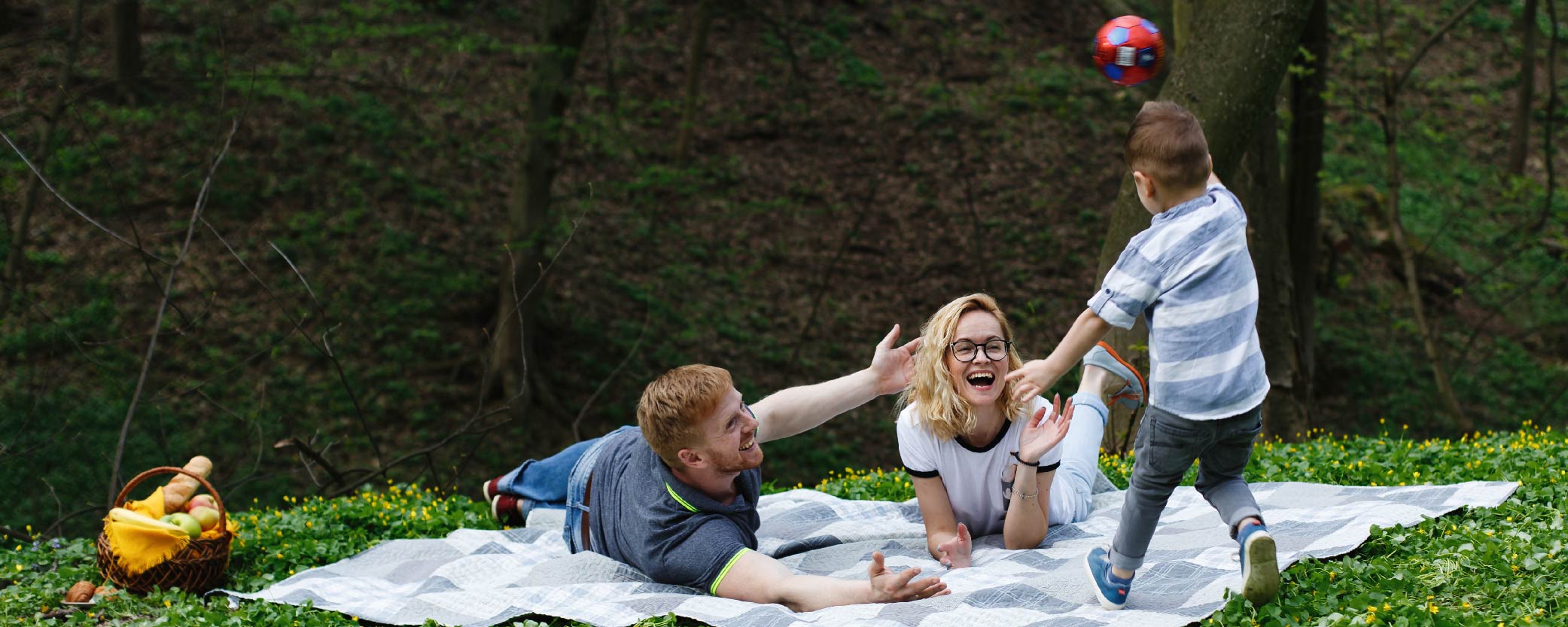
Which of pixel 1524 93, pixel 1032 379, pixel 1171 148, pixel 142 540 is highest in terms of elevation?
pixel 1171 148

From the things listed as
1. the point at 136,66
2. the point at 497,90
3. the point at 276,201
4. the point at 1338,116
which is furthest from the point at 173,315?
the point at 1338,116

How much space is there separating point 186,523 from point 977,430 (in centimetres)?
301

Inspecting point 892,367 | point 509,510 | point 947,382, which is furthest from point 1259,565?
point 509,510

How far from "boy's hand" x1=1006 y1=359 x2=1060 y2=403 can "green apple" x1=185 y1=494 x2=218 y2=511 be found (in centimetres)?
321

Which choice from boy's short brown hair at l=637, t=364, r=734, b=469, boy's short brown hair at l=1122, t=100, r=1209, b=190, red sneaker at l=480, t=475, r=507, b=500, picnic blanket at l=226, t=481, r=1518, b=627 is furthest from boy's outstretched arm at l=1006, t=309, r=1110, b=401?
red sneaker at l=480, t=475, r=507, b=500

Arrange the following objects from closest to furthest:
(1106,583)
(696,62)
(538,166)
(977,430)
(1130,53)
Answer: (1106,583) → (977,430) → (1130,53) → (538,166) → (696,62)

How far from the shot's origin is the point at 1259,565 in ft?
10.8

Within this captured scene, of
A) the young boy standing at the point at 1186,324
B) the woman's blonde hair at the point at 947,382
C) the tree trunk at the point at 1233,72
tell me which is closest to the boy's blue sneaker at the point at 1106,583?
the young boy standing at the point at 1186,324

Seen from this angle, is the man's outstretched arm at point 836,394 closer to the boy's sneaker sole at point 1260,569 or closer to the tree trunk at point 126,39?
the boy's sneaker sole at point 1260,569

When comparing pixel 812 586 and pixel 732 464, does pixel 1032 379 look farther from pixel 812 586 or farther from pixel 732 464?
pixel 732 464

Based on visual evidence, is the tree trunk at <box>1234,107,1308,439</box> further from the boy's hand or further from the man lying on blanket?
the boy's hand

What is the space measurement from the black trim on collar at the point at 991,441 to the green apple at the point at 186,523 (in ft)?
9.51

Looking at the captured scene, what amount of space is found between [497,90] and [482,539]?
446 inches

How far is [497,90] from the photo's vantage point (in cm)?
1540
